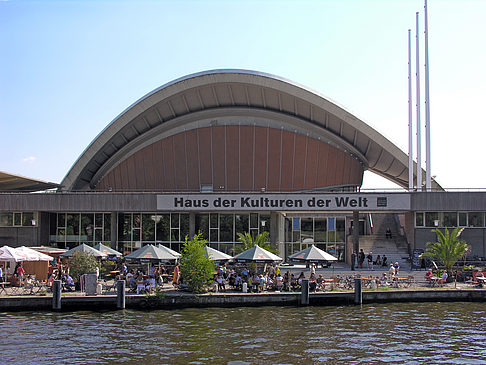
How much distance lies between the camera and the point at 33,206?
4753cm

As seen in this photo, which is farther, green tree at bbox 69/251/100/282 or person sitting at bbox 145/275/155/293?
green tree at bbox 69/251/100/282

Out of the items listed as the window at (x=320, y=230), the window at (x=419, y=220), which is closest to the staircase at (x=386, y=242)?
the window at (x=419, y=220)

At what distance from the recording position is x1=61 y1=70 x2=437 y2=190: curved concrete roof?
52.3 meters

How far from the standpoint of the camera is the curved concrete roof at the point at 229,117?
52281mm

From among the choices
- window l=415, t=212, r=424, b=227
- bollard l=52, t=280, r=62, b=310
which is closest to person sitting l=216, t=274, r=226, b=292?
bollard l=52, t=280, r=62, b=310

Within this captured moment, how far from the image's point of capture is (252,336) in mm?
23391

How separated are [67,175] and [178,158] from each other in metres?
10.6

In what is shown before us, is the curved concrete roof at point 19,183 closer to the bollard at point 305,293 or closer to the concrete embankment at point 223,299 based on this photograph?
the concrete embankment at point 223,299

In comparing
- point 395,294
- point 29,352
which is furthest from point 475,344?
point 29,352

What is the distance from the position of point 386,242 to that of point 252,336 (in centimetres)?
3134

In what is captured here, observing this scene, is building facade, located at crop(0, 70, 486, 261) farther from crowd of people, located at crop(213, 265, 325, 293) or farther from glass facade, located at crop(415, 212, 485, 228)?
crowd of people, located at crop(213, 265, 325, 293)

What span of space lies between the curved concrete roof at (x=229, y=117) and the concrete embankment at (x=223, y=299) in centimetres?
2093

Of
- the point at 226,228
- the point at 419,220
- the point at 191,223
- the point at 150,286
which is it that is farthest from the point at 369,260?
the point at 150,286

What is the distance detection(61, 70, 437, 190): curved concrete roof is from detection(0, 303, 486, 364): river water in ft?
85.8
